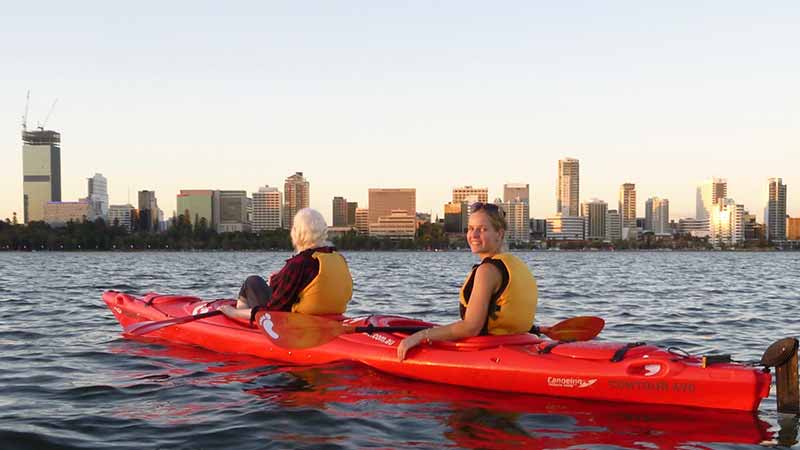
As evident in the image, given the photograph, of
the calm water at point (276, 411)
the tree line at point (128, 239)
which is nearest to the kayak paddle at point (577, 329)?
the calm water at point (276, 411)

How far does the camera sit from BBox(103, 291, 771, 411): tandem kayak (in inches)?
242

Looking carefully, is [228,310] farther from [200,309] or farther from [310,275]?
[310,275]

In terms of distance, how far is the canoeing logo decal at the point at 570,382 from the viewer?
6566mm

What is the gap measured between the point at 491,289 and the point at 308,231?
2.28 m

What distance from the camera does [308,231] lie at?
7.99 m

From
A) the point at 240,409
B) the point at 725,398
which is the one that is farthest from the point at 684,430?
the point at 240,409

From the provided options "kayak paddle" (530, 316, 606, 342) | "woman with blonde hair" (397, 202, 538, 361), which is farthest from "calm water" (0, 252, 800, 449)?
"kayak paddle" (530, 316, 606, 342)

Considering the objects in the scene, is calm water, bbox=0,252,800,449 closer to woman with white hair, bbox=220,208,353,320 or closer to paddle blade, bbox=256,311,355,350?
paddle blade, bbox=256,311,355,350

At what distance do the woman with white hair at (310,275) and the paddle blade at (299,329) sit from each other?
0.56 feet

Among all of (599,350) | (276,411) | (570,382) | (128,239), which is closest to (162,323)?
(276,411)

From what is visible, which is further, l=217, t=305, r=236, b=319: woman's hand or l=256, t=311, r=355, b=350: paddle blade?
l=217, t=305, r=236, b=319: woman's hand

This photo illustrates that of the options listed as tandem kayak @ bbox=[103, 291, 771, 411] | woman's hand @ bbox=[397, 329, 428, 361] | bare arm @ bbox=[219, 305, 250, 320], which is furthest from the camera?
bare arm @ bbox=[219, 305, 250, 320]

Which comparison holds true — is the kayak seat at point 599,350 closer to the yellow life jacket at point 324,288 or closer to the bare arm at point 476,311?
the bare arm at point 476,311

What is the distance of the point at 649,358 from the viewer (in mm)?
6453
